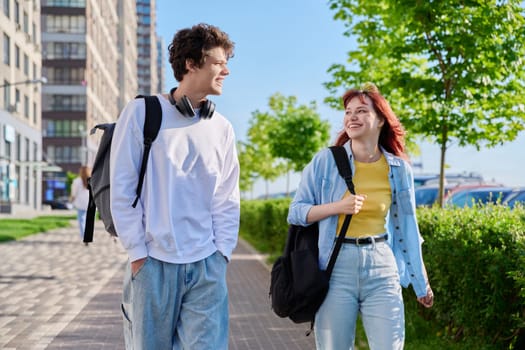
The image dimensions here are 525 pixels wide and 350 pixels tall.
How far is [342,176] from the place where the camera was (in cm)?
363

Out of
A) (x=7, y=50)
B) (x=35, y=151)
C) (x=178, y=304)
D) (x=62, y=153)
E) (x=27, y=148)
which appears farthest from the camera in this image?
(x=62, y=153)

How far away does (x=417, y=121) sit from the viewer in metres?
11.6

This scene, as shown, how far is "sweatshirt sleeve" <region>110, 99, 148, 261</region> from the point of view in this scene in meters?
2.92

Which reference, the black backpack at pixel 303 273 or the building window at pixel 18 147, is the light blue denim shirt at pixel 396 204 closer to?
the black backpack at pixel 303 273

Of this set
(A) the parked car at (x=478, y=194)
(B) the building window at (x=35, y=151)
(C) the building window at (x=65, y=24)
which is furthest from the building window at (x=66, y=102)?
(A) the parked car at (x=478, y=194)

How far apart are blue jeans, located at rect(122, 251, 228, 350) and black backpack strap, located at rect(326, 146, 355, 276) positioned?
66 cm

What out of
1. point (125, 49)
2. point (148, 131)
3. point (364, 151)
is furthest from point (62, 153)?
point (148, 131)

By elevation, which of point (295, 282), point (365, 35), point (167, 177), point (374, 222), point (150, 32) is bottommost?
point (295, 282)

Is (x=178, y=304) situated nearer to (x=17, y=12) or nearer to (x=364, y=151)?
(x=364, y=151)

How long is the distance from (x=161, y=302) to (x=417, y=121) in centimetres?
916

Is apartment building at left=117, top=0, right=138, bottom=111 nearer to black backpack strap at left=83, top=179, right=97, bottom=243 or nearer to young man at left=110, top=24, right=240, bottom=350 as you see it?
black backpack strap at left=83, top=179, right=97, bottom=243

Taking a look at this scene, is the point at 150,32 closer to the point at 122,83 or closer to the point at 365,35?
the point at 122,83

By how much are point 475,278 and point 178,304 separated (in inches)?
117

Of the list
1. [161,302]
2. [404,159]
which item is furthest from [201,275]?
[404,159]
